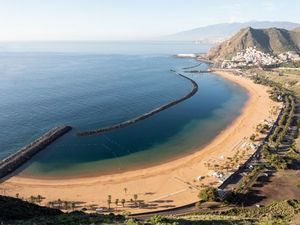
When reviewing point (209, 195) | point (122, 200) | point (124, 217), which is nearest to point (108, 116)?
point (122, 200)

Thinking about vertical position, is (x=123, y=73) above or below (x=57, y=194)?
above

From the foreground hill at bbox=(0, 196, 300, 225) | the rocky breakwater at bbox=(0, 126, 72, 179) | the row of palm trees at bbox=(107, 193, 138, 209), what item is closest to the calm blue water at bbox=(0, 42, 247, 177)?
the rocky breakwater at bbox=(0, 126, 72, 179)

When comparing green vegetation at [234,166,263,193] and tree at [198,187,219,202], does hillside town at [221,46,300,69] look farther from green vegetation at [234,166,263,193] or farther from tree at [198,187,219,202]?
tree at [198,187,219,202]

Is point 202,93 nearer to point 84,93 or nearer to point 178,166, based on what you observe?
point 84,93

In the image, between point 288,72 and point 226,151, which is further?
point 288,72

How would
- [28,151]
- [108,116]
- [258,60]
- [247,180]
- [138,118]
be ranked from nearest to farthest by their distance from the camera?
[247,180] → [28,151] → [138,118] → [108,116] → [258,60]

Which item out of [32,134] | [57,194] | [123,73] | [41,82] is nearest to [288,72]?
[123,73]

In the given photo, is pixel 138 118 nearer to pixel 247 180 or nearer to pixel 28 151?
pixel 28 151
